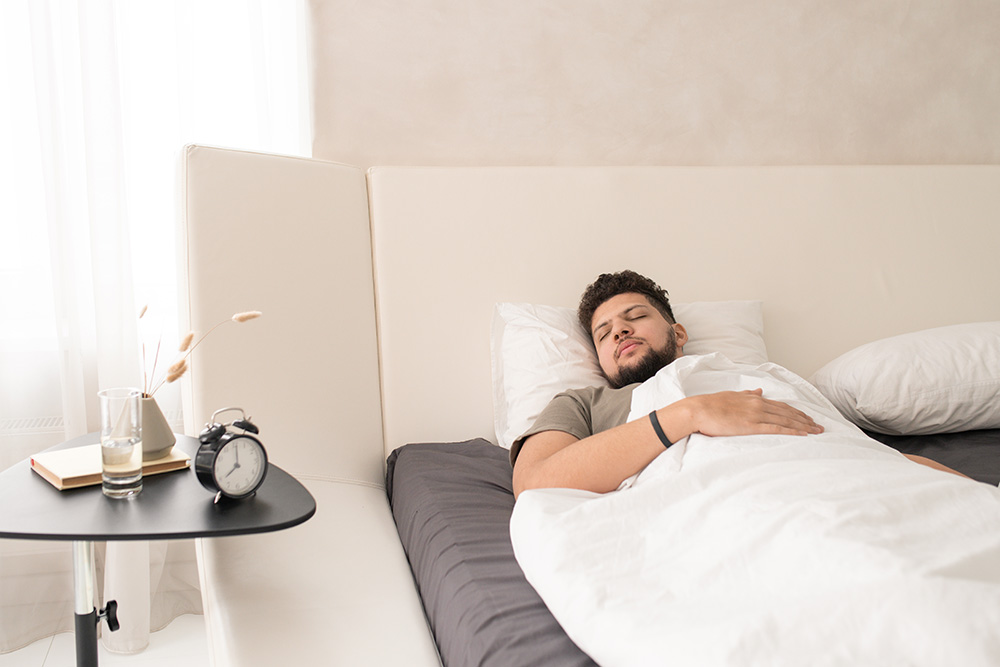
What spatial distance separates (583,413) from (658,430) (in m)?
0.32

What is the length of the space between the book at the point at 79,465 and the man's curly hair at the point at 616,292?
3.02ft

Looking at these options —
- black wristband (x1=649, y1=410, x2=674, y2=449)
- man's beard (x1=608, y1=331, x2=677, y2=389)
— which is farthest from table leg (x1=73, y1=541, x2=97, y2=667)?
man's beard (x1=608, y1=331, x2=677, y2=389)

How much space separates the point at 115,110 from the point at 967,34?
2537mm

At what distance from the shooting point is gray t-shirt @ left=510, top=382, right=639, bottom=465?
134 cm

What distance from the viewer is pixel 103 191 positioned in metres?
1.75

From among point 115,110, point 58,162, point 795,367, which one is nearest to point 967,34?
point 795,367

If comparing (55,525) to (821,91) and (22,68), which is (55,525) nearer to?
(22,68)

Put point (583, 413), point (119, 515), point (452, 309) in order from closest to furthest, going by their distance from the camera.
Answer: point (119, 515) → point (583, 413) → point (452, 309)

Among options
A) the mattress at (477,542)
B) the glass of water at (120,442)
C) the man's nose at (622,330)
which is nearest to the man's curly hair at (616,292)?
the man's nose at (622,330)

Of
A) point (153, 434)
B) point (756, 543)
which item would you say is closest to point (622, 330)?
point (756, 543)

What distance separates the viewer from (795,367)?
1.97 meters

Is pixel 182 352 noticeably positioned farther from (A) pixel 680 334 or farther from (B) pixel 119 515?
(A) pixel 680 334

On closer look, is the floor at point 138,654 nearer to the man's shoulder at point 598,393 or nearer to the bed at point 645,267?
the bed at point 645,267

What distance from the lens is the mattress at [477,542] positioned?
83 centimetres
